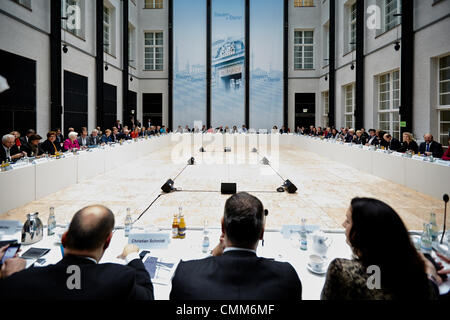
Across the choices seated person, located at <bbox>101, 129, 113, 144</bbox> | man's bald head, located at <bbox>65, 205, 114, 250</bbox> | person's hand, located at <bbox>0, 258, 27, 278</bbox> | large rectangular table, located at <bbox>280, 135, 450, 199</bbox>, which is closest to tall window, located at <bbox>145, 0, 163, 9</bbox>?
seated person, located at <bbox>101, 129, 113, 144</bbox>

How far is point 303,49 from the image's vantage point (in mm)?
19953

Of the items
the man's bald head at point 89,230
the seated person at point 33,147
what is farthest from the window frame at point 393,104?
the man's bald head at point 89,230

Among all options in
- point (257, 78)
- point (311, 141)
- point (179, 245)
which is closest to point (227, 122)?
point (257, 78)

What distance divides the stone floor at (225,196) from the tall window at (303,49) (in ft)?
41.0

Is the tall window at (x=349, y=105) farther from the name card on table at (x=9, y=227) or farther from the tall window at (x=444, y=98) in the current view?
the name card on table at (x=9, y=227)

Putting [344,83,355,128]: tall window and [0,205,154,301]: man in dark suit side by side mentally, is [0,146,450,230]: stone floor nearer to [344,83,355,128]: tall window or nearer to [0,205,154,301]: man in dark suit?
[0,205,154,301]: man in dark suit

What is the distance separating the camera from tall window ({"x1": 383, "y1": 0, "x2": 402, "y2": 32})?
11.0 m

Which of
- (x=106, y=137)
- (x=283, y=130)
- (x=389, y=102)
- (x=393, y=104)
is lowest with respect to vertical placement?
(x=106, y=137)

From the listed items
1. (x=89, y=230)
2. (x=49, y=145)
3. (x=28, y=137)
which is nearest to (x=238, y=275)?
(x=89, y=230)

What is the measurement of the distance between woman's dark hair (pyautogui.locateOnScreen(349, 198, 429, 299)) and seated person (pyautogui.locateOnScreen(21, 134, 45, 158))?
7.07m

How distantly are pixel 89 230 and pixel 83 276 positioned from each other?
0.21 m

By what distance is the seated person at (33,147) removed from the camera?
678 cm

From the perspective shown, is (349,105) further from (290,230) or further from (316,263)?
(316,263)
